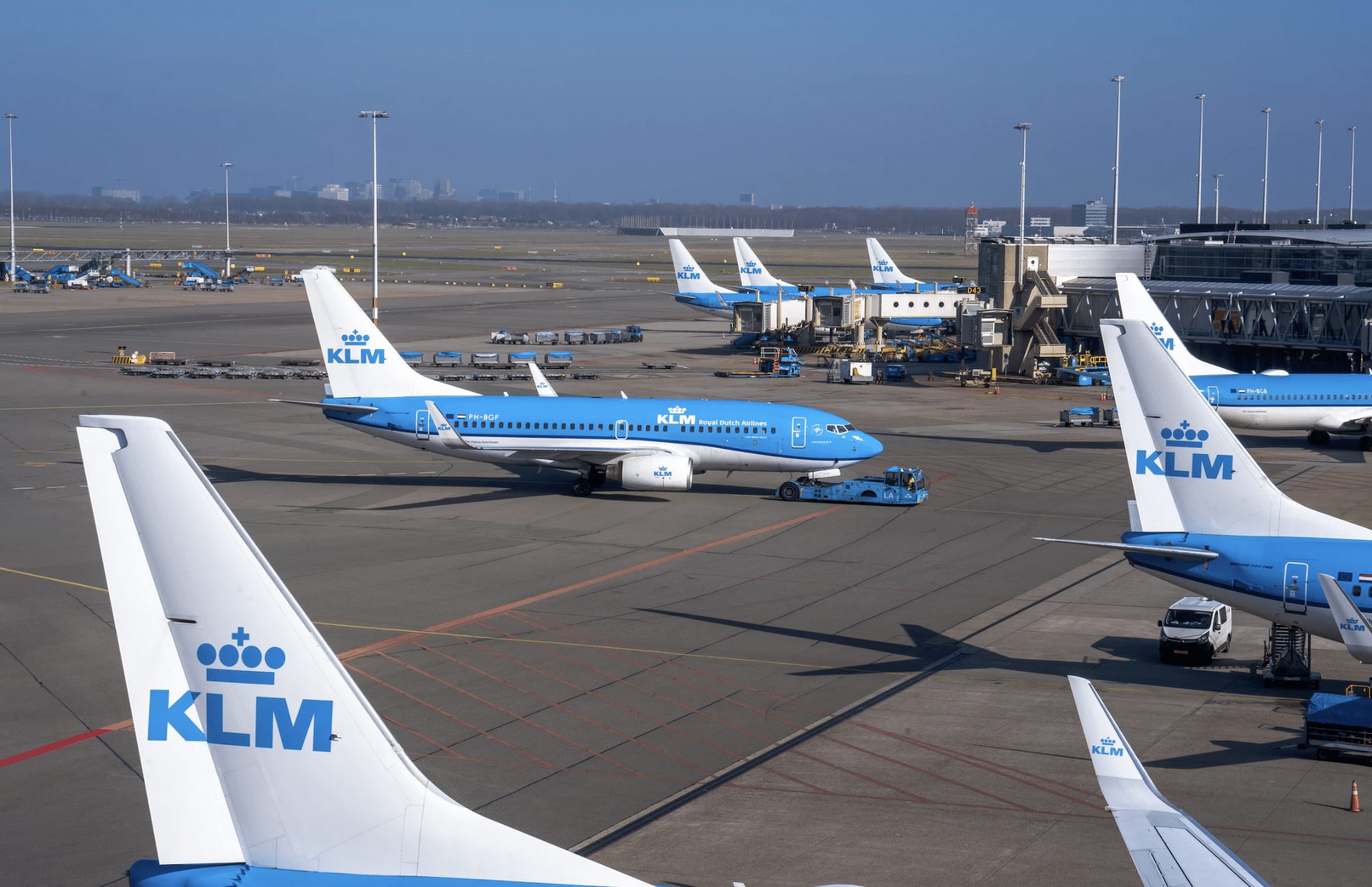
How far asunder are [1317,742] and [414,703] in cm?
1740

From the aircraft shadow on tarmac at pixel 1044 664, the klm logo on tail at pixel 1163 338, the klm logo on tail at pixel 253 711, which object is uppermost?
the klm logo on tail at pixel 1163 338

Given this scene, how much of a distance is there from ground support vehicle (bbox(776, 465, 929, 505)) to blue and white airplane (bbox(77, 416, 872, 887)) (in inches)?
1553

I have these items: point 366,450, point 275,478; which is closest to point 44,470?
point 275,478

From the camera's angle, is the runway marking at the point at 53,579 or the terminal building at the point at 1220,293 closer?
the runway marking at the point at 53,579

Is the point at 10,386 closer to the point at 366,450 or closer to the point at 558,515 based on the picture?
the point at 366,450

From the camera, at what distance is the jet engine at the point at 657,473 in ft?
156

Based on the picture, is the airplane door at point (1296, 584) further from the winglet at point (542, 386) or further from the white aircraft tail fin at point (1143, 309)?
the white aircraft tail fin at point (1143, 309)

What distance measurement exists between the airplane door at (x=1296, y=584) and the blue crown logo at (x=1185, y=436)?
9.58ft

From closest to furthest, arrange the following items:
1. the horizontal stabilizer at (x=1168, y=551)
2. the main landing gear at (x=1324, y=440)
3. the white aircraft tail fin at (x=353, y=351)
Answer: the horizontal stabilizer at (x=1168, y=551) → the white aircraft tail fin at (x=353, y=351) → the main landing gear at (x=1324, y=440)

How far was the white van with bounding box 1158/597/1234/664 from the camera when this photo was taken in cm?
2997

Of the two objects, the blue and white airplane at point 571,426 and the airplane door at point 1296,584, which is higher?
the blue and white airplane at point 571,426

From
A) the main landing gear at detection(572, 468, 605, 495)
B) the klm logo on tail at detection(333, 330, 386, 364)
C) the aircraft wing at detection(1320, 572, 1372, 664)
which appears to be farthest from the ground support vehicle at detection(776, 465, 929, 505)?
the aircraft wing at detection(1320, 572, 1372, 664)

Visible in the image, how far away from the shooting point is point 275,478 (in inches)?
2048

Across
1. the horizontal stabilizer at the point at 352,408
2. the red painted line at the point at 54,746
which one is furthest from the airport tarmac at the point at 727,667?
the horizontal stabilizer at the point at 352,408
